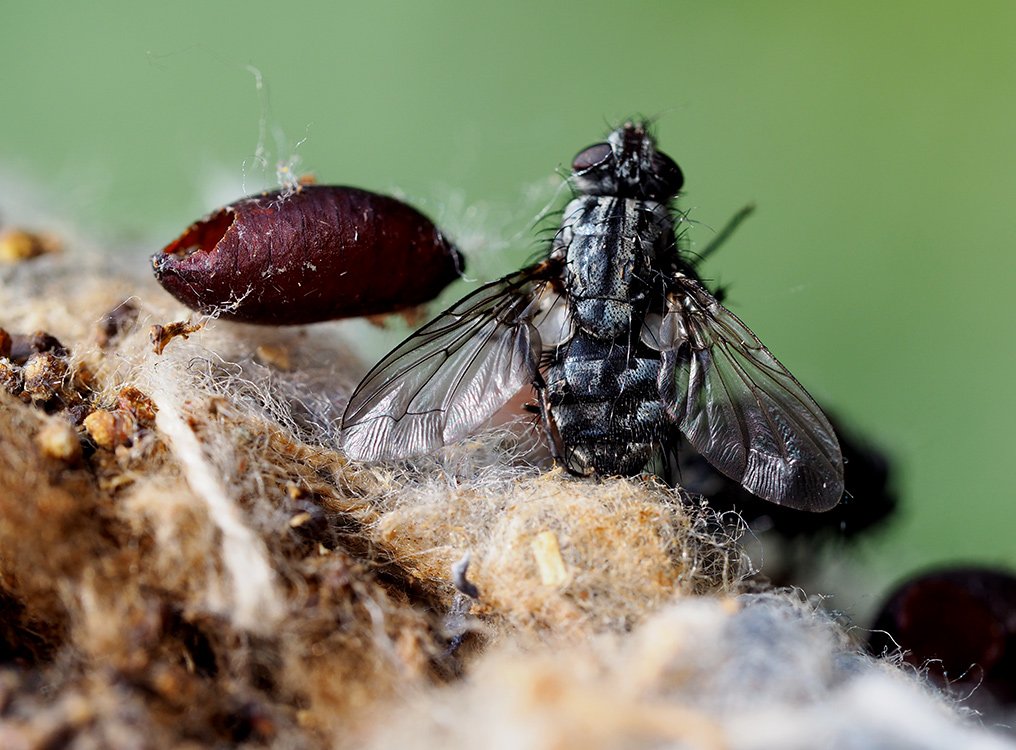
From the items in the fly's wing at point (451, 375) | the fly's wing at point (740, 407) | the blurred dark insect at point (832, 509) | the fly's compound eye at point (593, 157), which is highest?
the fly's compound eye at point (593, 157)

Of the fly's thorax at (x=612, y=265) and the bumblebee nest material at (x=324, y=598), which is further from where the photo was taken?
the fly's thorax at (x=612, y=265)

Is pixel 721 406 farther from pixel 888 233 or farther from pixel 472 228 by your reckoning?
pixel 888 233

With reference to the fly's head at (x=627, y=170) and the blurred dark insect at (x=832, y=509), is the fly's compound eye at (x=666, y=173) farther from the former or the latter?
the blurred dark insect at (x=832, y=509)

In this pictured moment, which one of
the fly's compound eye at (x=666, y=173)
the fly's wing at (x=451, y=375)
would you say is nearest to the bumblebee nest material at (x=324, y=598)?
the fly's wing at (x=451, y=375)

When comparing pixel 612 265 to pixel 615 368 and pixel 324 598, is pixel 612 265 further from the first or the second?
pixel 324 598

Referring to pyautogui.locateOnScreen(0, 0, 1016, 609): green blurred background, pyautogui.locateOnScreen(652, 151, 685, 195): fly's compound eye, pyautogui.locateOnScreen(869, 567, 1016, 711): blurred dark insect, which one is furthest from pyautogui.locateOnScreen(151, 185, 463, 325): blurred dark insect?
pyautogui.locateOnScreen(0, 0, 1016, 609): green blurred background

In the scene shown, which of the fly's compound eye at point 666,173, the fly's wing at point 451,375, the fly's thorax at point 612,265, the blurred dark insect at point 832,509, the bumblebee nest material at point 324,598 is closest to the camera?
the bumblebee nest material at point 324,598

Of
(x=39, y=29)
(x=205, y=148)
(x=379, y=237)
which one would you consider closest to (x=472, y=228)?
(x=379, y=237)
